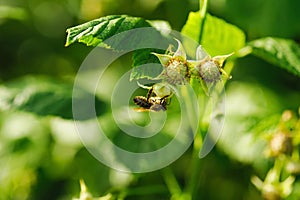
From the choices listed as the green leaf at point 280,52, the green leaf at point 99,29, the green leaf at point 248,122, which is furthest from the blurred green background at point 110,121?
the green leaf at point 99,29

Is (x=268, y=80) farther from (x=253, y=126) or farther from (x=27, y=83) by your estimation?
(x=27, y=83)

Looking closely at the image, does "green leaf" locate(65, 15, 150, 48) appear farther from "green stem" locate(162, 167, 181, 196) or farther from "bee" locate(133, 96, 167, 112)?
"green stem" locate(162, 167, 181, 196)

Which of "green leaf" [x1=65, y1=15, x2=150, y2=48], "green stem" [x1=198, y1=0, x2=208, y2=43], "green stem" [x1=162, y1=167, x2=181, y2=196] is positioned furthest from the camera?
"green stem" [x1=162, y1=167, x2=181, y2=196]

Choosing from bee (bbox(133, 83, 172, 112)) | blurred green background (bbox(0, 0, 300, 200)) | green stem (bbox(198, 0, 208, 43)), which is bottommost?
blurred green background (bbox(0, 0, 300, 200))

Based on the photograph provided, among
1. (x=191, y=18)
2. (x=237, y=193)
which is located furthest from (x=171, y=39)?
(x=237, y=193)

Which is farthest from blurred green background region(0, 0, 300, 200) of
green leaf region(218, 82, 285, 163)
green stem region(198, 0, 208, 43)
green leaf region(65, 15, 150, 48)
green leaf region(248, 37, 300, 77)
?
green leaf region(65, 15, 150, 48)

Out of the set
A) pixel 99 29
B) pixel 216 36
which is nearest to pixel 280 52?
pixel 216 36

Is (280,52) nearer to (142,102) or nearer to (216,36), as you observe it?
(216,36)
